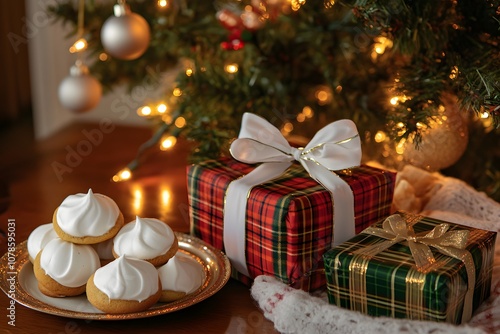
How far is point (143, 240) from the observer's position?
76cm

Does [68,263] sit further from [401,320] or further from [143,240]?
[401,320]

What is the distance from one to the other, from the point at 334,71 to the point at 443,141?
0.93ft

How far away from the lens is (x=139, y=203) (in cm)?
111

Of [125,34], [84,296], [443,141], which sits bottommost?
[84,296]

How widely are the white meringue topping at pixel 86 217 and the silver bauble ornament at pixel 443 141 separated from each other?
43cm

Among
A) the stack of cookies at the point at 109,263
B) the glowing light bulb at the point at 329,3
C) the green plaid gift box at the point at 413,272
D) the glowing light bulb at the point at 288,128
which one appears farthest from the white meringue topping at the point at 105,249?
the glowing light bulb at the point at 288,128

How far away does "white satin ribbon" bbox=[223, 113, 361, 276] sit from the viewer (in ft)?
2.65

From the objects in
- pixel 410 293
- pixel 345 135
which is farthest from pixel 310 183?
pixel 410 293

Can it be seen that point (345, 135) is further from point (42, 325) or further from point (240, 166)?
point (42, 325)

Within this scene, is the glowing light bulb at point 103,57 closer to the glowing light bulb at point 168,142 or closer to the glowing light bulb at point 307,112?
the glowing light bulb at point 168,142

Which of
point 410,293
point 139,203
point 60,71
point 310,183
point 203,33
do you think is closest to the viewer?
point 410,293

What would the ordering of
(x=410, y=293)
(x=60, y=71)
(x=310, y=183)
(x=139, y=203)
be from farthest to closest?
1. (x=60, y=71)
2. (x=139, y=203)
3. (x=310, y=183)
4. (x=410, y=293)

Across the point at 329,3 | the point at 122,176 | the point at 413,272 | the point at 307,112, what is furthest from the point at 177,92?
the point at 413,272

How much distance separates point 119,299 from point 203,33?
63cm
